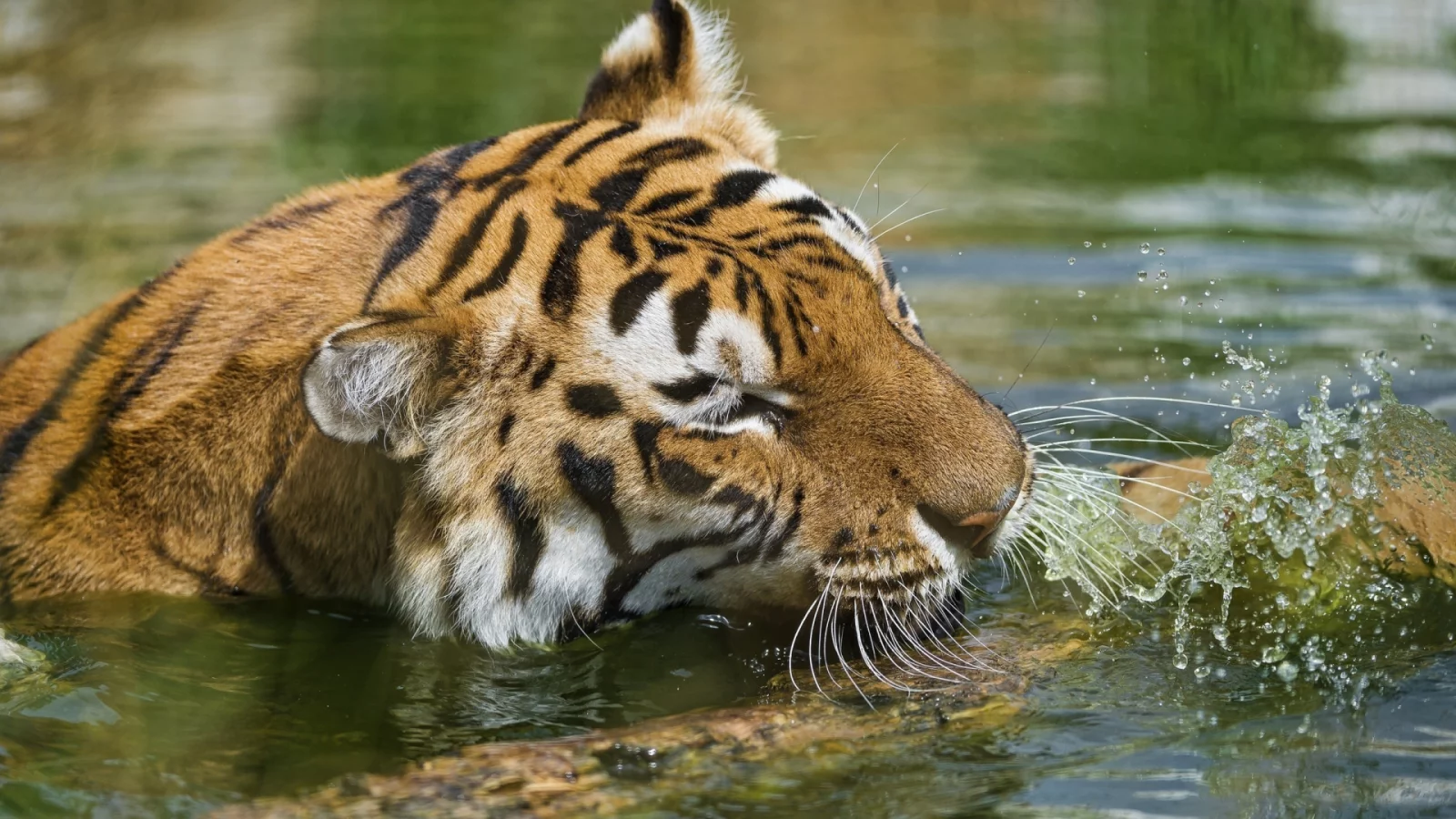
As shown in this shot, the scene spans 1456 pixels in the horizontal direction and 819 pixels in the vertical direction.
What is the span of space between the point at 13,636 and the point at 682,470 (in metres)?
1.43

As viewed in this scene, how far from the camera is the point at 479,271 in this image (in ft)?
10.8

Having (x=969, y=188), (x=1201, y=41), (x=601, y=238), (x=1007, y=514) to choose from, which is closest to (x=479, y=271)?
(x=601, y=238)

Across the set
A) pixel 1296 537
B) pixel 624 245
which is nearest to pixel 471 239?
pixel 624 245

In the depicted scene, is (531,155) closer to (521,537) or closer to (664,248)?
(664,248)

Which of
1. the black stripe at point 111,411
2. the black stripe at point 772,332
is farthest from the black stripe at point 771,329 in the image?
the black stripe at point 111,411

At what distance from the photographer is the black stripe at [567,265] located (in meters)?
3.25

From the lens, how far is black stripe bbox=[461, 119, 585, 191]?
3.49m

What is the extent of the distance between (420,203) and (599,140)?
0.42 metres

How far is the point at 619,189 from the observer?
3461mm

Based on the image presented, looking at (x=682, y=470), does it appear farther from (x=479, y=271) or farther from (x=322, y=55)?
(x=322, y=55)

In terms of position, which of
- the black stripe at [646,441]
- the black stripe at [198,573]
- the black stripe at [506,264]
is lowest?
the black stripe at [198,573]

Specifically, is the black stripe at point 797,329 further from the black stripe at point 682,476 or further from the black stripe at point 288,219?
the black stripe at point 288,219

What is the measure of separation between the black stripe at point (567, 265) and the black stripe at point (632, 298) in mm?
82

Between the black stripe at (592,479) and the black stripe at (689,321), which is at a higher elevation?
the black stripe at (689,321)
